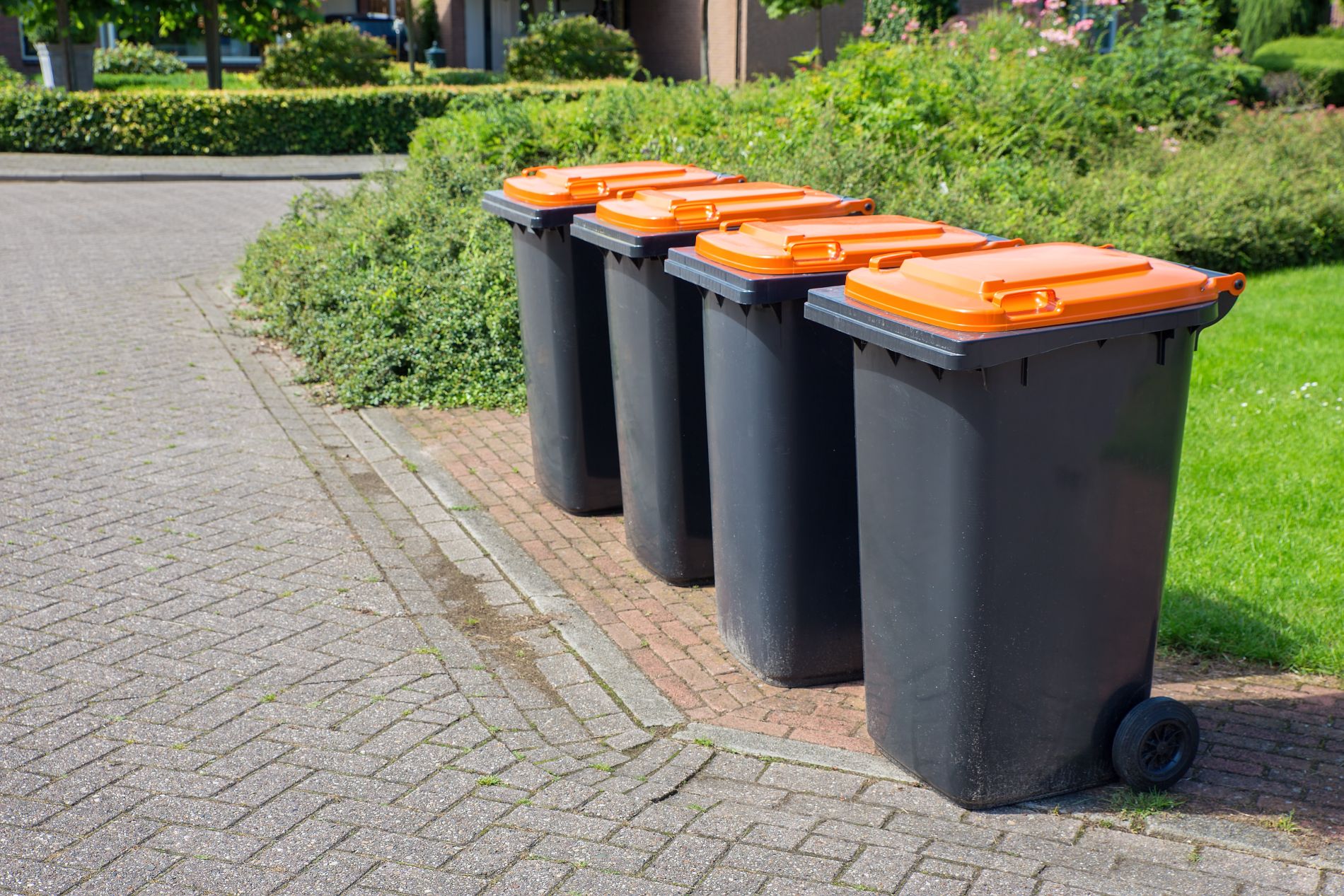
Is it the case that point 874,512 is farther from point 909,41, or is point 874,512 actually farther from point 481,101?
point 481,101

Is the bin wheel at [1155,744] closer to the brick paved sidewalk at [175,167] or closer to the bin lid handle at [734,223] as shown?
the bin lid handle at [734,223]

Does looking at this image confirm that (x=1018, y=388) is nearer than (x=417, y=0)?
Yes

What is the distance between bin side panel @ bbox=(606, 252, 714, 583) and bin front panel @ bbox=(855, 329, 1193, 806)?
→ 1240 mm

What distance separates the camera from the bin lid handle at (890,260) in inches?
130

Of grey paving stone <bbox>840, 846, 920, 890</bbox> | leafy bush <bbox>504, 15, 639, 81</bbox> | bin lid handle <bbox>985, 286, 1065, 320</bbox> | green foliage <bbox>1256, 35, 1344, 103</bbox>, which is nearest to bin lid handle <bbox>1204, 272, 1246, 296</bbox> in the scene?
bin lid handle <bbox>985, 286, 1065, 320</bbox>

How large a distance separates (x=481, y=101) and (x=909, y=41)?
548cm

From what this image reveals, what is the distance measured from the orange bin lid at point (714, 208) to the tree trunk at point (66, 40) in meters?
20.5

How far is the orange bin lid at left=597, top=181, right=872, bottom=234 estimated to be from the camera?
434 cm

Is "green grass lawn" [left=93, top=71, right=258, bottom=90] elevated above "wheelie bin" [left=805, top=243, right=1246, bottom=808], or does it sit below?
above

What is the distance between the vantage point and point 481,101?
15.7 m

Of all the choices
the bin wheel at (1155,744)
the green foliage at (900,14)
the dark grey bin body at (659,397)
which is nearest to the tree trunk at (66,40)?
the green foliage at (900,14)

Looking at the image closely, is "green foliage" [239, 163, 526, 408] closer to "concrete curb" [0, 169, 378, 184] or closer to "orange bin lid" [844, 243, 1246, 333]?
"orange bin lid" [844, 243, 1246, 333]

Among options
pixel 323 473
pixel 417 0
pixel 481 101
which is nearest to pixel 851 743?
pixel 323 473

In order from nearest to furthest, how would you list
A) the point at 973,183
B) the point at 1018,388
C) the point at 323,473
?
the point at 1018,388
the point at 323,473
the point at 973,183
